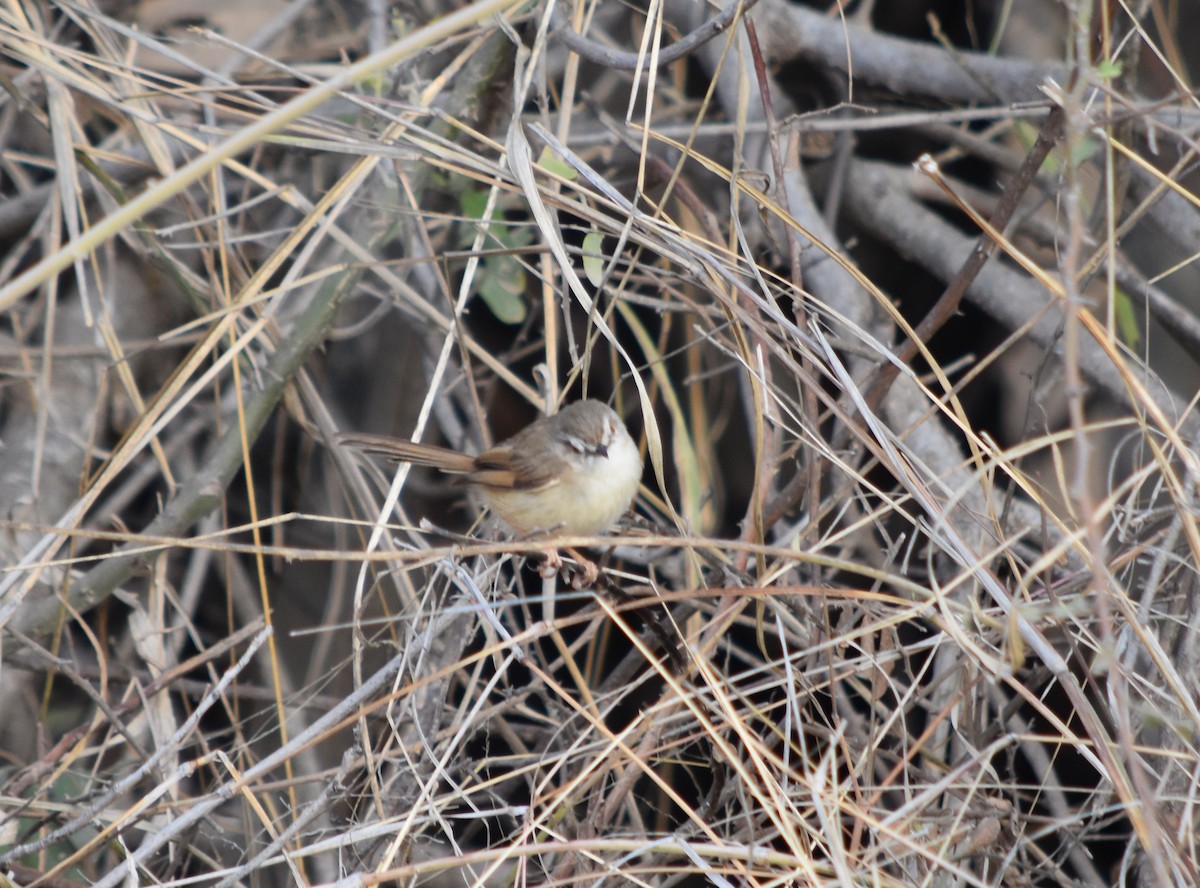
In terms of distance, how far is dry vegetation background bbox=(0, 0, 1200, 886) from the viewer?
189 centimetres

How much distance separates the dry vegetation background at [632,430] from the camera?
1.89m

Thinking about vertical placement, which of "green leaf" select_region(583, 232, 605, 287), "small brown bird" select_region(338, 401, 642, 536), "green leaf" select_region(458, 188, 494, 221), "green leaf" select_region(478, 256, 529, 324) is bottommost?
"small brown bird" select_region(338, 401, 642, 536)

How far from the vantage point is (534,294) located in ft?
13.0

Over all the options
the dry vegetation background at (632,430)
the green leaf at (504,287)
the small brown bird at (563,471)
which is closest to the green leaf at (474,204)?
the dry vegetation background at (632,430)

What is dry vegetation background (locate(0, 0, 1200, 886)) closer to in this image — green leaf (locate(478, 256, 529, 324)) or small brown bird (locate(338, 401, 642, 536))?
green leaf (locate(478, 256, 529, 324))

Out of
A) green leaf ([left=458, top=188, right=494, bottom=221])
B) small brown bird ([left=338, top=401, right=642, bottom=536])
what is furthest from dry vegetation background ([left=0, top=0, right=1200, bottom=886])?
small brown bird ([left=338, top=401, right=642, bottom=536])

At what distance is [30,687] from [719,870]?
9.11 feet

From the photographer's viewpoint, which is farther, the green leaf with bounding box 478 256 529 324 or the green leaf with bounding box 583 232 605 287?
the green leaf with bounding box 478 256 529 324

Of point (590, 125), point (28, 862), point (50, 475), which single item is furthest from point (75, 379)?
point (590, 125)

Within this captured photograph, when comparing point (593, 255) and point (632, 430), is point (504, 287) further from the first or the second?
point (593, 255)

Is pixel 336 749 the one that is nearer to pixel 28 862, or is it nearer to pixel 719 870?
pixel 28 862

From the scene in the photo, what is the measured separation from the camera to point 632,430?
399 centimetres

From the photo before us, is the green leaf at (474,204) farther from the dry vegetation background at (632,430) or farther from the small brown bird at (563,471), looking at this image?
the small brown bird at (563,471)

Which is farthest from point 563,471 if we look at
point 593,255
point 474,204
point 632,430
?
point 632,430
